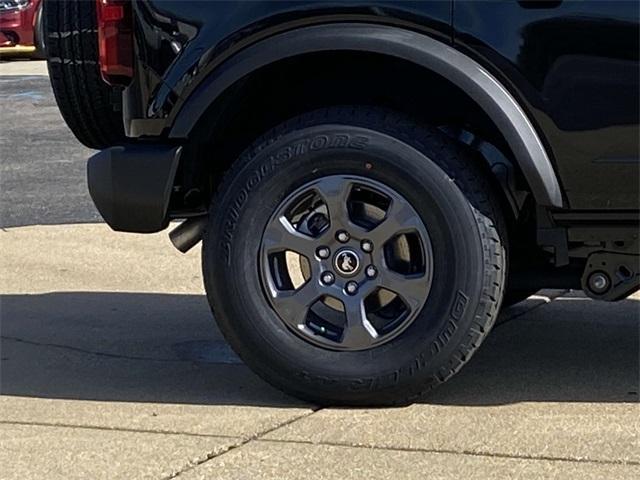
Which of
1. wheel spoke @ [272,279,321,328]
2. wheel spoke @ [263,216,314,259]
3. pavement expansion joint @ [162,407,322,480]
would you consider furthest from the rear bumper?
pavement expansion joint @ [162,407,322,480]

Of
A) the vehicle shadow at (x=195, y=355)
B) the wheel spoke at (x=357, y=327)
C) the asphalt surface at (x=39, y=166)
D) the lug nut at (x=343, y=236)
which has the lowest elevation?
the asphalt surface at (x=39, y=166)

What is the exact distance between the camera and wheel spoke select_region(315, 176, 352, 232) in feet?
14.9

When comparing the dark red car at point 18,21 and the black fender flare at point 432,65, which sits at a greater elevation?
the black fender flare at point 432,65

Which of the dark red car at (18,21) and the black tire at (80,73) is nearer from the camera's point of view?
the black tire at (80,73)

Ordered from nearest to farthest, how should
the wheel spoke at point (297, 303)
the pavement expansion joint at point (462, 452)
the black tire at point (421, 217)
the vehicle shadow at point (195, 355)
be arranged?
the pavement expansion joint at point (462, 452)
the black tire at point (421, 217)
the wheel spoke at point (297, 303)
the vehicle shadow at point (195, 355)

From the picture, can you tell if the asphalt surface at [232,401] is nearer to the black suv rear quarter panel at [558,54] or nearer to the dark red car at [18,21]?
the black suv rear quarter panel at [558,54]

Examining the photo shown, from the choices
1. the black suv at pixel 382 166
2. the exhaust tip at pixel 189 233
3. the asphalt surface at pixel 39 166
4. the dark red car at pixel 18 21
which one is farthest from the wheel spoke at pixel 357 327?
the dark red car at pixel 18 21

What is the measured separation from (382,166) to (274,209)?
38cm

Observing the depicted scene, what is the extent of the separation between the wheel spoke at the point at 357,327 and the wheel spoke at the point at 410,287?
119 millimetres

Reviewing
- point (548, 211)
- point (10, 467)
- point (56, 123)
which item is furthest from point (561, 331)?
point (56, 123)

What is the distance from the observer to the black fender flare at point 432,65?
14.4 ft

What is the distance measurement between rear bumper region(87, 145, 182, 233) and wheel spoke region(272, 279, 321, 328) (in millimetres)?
473

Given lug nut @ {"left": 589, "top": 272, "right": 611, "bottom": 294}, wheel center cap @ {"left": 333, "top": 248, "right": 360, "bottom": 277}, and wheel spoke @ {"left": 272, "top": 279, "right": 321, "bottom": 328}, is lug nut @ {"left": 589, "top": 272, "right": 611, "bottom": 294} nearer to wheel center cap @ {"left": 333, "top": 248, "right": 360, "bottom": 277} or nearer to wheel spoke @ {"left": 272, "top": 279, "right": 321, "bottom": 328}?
wheel center cap @ {"left": 333, "top": 248, "right": 360, "bottom": 277}

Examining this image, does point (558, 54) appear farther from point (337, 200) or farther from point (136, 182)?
point (136, 182)
